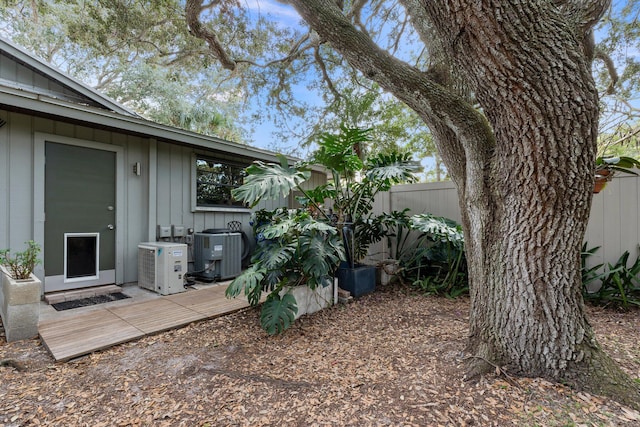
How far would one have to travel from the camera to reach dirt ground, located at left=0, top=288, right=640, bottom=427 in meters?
1.54

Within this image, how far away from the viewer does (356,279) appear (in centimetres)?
377

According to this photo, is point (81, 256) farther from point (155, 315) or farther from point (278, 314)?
point (278, 314)

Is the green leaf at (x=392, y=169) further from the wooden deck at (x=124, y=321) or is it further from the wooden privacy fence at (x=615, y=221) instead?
the wooden deck at (x=124, y=321)

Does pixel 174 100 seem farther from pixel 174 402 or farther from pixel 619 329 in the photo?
pixel 619 329

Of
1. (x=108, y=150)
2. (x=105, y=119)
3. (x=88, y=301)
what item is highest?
(x=105, y=119)

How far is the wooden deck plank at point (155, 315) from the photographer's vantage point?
2757mm

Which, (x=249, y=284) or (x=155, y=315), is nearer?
(x=249, y=284)

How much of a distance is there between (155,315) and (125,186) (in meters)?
2.11

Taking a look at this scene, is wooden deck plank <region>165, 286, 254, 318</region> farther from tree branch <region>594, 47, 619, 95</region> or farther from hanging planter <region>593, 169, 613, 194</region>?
tree branch <region>594, 47, 619, 95</region>

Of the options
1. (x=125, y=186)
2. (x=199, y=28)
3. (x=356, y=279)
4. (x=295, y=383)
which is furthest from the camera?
(x=199, y=28)

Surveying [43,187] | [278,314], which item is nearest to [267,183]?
[278,314]

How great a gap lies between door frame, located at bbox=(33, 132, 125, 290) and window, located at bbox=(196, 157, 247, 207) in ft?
3.74

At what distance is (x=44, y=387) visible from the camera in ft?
6.13

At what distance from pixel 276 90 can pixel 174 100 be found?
6.67 m
